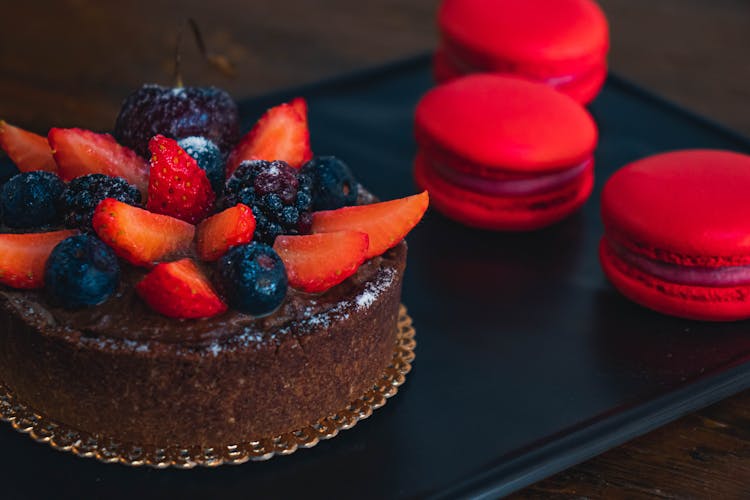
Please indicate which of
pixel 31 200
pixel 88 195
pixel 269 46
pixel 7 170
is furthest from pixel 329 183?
pixel 269 46

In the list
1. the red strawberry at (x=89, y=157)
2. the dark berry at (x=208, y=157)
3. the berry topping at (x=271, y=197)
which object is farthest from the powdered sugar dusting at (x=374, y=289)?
the red strawberry at (x=89, y=157)

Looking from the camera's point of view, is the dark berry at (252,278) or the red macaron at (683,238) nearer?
the dark berry at (252,278)

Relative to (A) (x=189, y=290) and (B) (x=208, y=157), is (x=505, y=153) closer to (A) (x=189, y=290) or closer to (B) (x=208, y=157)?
(B) (x=208, y=157)

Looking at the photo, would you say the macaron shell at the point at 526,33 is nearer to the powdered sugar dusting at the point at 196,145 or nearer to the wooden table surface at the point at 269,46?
the wooden table surface at the point at 269,46

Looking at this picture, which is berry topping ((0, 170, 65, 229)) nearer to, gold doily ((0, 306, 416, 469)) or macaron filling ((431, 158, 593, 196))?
gold doily ((0, 306, 416, 469))

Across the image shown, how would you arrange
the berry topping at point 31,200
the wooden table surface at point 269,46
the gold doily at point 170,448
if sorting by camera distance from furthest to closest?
1. the wooden table surface at point 269,46
2. the berry topping at point 31,200
3. the gold doily at point 170,448

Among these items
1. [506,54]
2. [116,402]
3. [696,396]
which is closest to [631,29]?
[506,54]

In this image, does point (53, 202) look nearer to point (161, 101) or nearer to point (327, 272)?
point (161, 101)

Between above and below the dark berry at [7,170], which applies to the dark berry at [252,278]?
above
